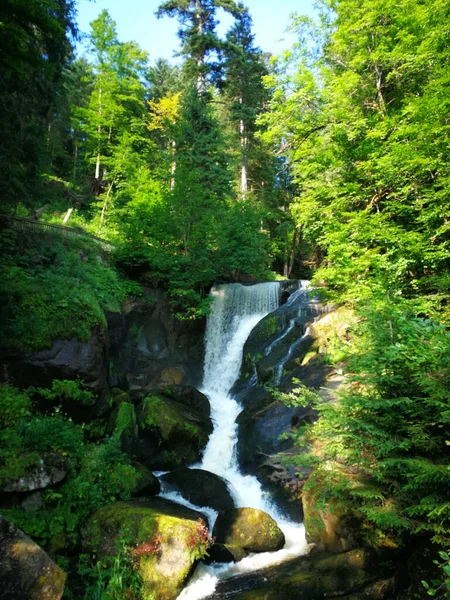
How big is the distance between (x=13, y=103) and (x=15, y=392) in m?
7.15

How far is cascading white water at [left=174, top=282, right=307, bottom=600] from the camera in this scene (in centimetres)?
577

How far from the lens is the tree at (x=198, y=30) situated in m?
22.5

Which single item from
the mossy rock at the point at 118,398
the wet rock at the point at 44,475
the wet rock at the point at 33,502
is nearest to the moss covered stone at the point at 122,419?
the mossy rock at the point at 118,398

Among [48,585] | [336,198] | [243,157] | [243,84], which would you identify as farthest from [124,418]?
[243,84]

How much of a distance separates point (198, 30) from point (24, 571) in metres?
29.9

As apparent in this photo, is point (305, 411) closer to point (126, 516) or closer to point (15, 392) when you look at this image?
point (126, 516)

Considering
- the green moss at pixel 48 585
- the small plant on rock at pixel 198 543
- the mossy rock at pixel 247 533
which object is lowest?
the mossy rock at pixel 247 533

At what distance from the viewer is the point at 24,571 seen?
13.1ft

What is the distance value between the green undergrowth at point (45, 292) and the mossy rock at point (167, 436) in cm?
280

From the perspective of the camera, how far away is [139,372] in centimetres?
1281

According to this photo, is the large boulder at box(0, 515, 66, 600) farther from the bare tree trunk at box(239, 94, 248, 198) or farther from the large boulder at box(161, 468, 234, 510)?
the bare tree trunk at box(239, 94, 248, 198)

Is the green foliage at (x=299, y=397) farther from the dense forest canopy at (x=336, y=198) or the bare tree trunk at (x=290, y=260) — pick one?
the bare tree trunk at (x=290, y=260)

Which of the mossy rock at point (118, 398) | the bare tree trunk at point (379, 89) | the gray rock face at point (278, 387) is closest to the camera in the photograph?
the gray rock face at point (278, 387)

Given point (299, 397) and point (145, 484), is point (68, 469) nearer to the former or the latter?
point (145, 484)
